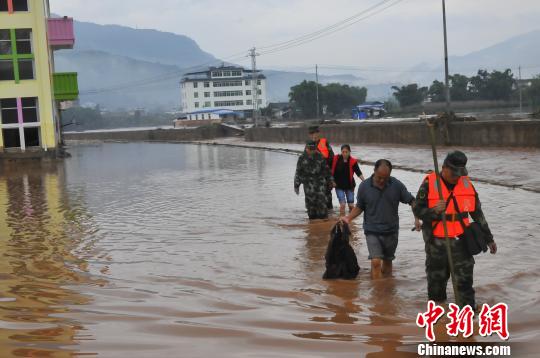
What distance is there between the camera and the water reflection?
6074 millimetres

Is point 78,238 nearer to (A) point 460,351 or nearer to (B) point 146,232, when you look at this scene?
(B) point 146,232

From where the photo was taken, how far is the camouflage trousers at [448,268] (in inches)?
252

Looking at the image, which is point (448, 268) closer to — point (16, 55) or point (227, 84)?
point (16, 55)

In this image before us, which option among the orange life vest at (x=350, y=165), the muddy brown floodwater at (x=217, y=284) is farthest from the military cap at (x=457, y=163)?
the orange life vest at (x=350, y=165)

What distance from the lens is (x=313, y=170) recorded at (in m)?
12.6

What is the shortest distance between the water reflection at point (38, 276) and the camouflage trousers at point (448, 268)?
315 centimetres

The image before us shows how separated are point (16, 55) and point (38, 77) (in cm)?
162

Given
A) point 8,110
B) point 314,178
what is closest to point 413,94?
point 8,110

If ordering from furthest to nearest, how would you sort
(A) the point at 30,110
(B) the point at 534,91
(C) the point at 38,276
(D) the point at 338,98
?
1. (D) the point at 338,98
2. (B) the point at 534,91
3. (A) the point at 30,110
4. (C) the point at 38,276

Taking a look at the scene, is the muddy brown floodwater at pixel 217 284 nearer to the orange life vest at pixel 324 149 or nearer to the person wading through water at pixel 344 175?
the person wading through water at pixel 344 175

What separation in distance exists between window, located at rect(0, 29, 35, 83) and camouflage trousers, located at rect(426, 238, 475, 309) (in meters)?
37.6

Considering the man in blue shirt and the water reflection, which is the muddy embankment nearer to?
the water reflection

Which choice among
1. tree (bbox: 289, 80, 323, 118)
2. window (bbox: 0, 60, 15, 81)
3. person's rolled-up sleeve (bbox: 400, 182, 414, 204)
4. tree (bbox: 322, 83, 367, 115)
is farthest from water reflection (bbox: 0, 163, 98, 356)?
tree (bbox: 322, 83, 367, 115)

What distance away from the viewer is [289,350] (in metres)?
5.77
